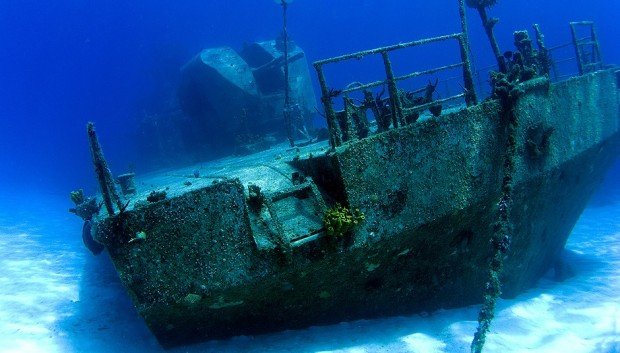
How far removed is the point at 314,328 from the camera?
18.1ft

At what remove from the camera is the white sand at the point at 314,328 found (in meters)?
5.11

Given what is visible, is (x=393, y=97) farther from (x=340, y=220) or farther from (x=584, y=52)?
(x=584, y=52)

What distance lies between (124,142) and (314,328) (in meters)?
45.5

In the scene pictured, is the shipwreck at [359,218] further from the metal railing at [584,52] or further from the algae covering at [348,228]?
the metal railing at [584,52]

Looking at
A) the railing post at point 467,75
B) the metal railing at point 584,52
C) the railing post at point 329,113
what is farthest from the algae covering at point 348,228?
the metal railing at point 584,52

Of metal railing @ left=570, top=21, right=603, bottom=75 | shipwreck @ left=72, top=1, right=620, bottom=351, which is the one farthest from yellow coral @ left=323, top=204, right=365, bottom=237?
metal railing @ left=570, top=21, right=603, bottom=75

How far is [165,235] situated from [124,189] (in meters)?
3.60

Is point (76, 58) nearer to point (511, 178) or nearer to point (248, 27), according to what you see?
point (248, 27)

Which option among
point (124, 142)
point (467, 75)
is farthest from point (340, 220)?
point (124, 142)

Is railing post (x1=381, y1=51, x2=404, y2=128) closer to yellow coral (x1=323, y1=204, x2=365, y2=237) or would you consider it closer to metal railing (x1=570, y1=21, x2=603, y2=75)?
yellow coral (x1=323, y1=204, x2=365, y2=237)

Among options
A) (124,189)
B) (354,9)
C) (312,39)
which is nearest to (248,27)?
(312,39)

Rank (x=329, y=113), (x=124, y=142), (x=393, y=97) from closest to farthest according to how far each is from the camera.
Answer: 1. (x=329, y=113)
2. (x=393, y=97)
3. (x=124, y=142)

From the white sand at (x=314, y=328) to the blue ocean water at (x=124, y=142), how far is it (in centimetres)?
4

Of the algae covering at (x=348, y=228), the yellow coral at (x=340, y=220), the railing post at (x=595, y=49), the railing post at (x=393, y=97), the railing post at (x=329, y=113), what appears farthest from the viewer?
the railing post at (x=595, y=49)
